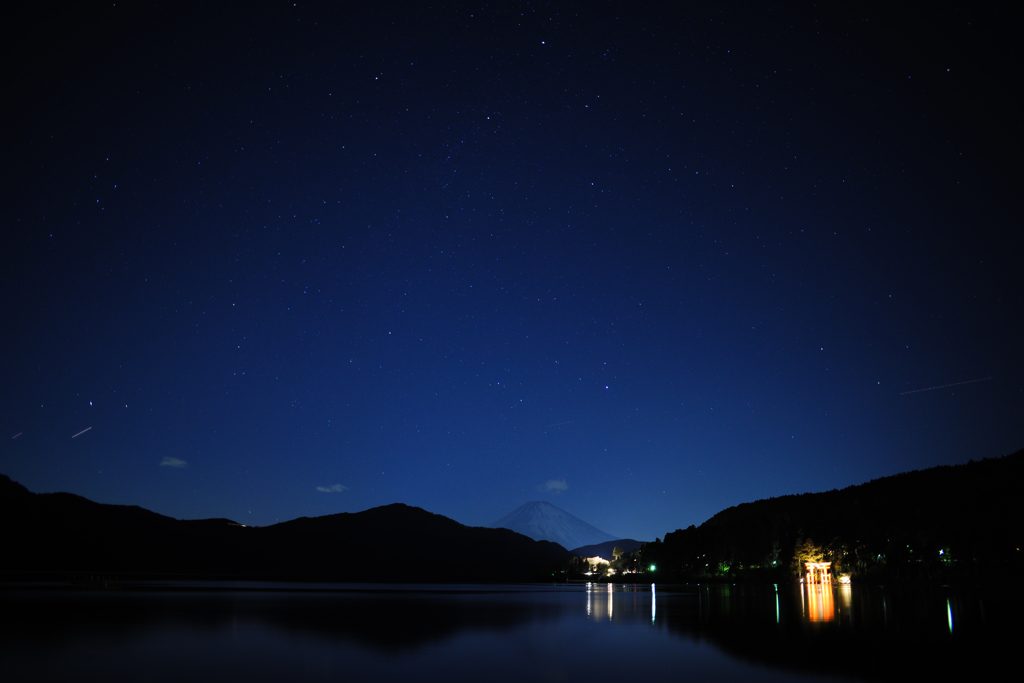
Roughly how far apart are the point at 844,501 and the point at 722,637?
113 metres

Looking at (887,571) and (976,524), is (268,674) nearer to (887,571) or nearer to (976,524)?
(976,524)

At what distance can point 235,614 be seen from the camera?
4350 centimetres

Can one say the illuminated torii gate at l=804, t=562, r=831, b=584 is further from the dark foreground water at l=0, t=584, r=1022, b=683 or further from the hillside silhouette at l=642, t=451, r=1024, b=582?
the dark foreground water at l=0, t=584, r=1022, b=683

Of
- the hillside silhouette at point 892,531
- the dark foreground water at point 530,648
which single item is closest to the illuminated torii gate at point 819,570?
the hillside silhouette at point 892,531

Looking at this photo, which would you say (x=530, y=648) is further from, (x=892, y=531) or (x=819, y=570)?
(x=819, y=570)

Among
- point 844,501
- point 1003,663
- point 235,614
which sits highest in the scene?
point 844,501

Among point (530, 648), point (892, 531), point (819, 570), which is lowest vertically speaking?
point (819, 570)

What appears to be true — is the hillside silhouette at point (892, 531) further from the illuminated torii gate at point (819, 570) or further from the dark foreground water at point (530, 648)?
the dark foreground water at point (530, 648)

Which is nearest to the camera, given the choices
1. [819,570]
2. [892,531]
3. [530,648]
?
[530,648]

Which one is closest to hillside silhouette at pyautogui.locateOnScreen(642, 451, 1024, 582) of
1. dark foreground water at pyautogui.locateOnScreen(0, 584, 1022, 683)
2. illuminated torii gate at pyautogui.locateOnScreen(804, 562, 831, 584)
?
illuminated torii gate at pyautogui.locateOnScreen(804, 562, 831, 584)

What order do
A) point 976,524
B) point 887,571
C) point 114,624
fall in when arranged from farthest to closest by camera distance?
point 887,571
point 976,524
point 114,624

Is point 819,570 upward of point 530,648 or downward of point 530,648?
downward

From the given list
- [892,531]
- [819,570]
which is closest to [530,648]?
[892,531]

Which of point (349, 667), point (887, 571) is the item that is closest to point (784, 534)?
point (887, 571)
